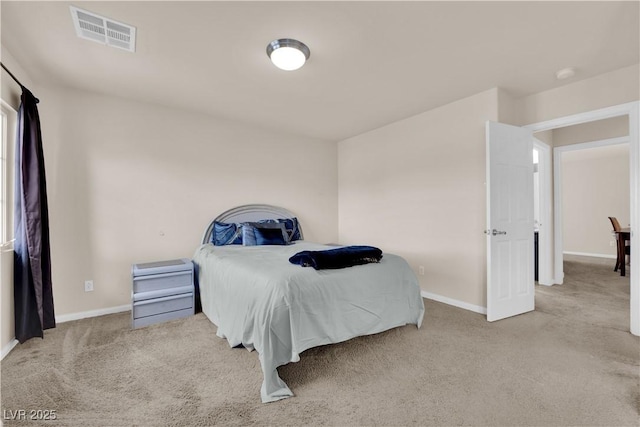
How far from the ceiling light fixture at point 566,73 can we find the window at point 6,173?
4714 mm

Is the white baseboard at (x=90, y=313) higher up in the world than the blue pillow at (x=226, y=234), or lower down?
lower down

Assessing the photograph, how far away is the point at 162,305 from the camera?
2.97 metres

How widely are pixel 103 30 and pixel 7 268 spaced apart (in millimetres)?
1985

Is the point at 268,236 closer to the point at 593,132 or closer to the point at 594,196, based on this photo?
the point at 593,132

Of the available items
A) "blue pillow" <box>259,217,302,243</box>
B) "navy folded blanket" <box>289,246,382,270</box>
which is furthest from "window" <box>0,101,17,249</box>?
"blue pillow" <box>259,217,302,243</box>

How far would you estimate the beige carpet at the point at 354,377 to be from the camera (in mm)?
1622

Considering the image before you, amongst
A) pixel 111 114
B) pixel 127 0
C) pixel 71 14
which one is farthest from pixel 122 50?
pixel 111 114

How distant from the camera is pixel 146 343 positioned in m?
2.50

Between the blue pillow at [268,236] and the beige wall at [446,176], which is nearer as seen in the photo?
the beige wall at [446,176]

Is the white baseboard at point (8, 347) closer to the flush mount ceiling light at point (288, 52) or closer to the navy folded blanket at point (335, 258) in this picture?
the navy folded blanket at point (335, 258)

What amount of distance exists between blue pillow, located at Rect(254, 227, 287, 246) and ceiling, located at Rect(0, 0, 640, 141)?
60.6 inches

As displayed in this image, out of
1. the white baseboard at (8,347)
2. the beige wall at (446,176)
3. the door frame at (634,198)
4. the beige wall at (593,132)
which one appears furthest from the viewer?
the beige wall at (593,132)

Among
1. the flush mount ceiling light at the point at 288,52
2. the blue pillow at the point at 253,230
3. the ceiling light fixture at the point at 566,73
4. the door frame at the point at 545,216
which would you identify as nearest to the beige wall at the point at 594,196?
the door frame at the point at 545,216

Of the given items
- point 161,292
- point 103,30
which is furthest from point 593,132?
point 161,292
